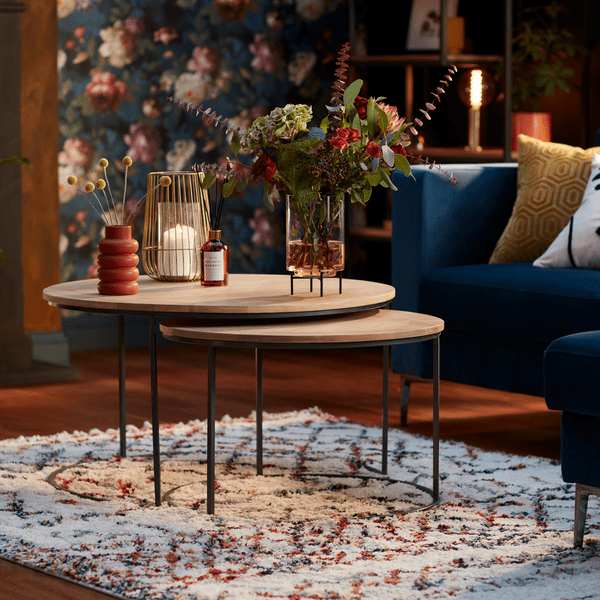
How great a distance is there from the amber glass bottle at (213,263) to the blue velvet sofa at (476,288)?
2.83 feet

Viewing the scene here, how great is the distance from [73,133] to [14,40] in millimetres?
645

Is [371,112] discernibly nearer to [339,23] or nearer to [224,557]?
[224,557]

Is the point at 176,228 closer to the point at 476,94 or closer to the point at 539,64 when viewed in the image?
the point at 476,94

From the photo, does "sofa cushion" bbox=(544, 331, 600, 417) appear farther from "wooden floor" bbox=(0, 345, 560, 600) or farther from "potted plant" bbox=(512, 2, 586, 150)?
"potted plant" bbox=(512, 2, 586, 150)

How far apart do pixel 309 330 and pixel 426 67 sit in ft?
9.74

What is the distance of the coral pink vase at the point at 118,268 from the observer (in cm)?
258

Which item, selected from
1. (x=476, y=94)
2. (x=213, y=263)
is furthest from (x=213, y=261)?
(x=476, y=94)

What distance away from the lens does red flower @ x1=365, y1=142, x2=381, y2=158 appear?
8.08 ft

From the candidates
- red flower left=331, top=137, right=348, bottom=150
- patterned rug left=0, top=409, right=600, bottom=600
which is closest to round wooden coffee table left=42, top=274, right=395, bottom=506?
patterned rug left=0, top=409, right=600, bottom=600

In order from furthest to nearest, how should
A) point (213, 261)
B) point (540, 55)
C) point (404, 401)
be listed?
point (540, 55)
point (404, 401)
point (213, 261)

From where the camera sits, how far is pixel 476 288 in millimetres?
3225

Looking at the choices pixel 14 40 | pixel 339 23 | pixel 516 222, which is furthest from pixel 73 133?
pixel 516 222

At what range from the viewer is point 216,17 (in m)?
5.08

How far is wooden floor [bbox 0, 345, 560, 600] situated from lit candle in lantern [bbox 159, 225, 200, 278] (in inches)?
30.8
